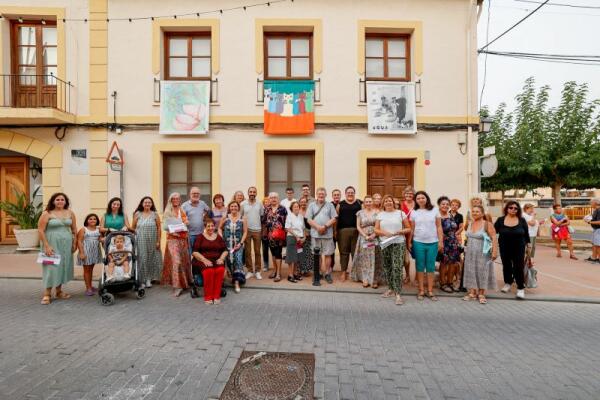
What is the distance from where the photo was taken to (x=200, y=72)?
9570 mm

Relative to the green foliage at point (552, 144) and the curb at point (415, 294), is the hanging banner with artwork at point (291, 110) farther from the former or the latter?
the green foliage at point (552, 144)

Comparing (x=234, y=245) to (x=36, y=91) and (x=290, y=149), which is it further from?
(x=36, y=91)

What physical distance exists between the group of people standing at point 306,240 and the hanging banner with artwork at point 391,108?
3.20m

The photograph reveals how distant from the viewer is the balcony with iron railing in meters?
8.59

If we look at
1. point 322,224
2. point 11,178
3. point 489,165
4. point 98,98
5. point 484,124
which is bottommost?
point 322,224

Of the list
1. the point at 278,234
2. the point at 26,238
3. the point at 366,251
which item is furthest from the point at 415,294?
the point at 26,238

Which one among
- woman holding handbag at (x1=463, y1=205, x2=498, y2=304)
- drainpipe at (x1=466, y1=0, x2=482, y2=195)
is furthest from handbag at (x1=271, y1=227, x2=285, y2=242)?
drainpipe at (x1=466, y1=0, x2=482, y2=195)

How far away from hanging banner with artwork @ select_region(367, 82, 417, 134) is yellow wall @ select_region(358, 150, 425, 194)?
0.59 m

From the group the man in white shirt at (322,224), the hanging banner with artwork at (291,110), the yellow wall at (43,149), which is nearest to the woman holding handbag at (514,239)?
the man in white shirt at (322,224)

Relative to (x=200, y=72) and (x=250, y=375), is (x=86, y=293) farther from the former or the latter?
(x=200, y=72)

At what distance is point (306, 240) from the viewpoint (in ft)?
23.3

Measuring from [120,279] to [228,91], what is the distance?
5910 millimetres

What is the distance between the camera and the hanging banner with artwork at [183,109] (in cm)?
916

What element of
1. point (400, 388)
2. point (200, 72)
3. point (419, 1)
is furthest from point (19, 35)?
point (400, 388)
